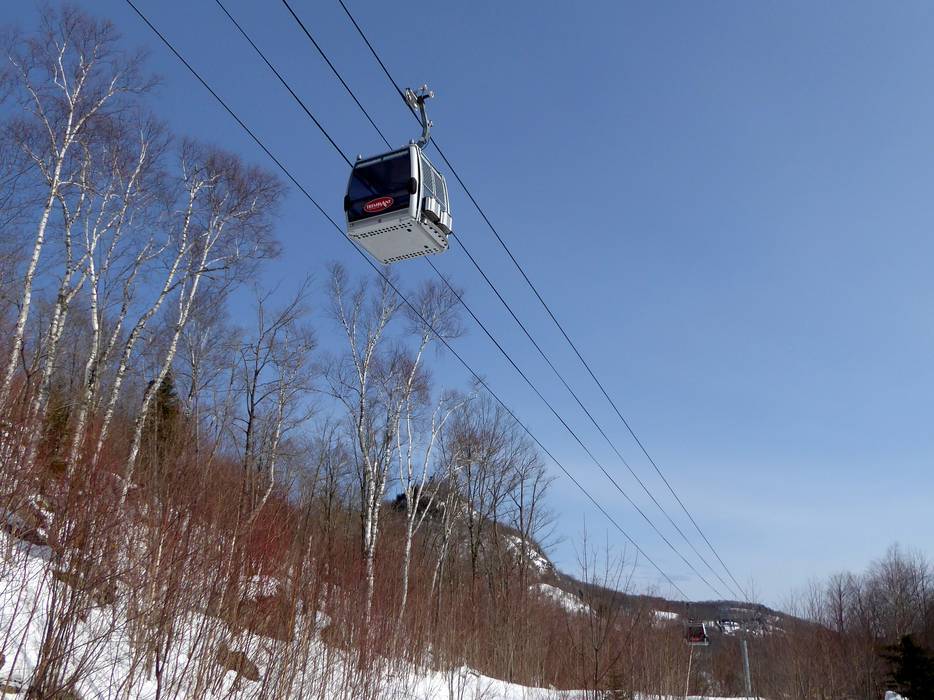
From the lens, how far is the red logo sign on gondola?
6.52 metres

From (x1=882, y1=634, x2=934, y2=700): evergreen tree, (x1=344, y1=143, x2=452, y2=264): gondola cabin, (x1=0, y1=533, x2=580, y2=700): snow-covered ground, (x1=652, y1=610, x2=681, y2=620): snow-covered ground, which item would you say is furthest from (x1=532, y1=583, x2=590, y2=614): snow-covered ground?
(x1=882, y1=634, x2=934, y2=700): evergreen tree

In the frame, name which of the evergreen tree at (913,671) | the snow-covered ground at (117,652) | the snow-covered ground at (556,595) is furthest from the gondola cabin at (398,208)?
the evergreen tree at (913,671)

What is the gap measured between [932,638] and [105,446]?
54.4 metres

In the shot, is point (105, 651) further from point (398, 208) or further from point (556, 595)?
point (556, 595)

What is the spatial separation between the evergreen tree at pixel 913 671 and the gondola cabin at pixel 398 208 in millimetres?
29023

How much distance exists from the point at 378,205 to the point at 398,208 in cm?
24

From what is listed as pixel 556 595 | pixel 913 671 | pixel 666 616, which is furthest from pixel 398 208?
pixel 913 671

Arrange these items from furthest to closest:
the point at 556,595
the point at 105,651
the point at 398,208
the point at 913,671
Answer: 1. the point at 913,671
2. the point at 556,595
3. the point at 398,208
4. the point at 105,651

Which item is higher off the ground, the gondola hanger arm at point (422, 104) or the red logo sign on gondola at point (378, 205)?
the gondola hanger arm at point (422, 104)

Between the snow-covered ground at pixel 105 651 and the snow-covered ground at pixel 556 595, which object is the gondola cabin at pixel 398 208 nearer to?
the snow-covered ground at pixel 105 651

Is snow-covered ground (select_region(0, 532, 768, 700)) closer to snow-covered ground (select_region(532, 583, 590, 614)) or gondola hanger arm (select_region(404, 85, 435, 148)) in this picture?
gondola hanger arm (select_region(404, 85, 435, 148))

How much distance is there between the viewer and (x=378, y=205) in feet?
21.6

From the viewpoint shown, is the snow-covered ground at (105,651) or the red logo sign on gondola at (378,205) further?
the red logo sign on gondola at (378,205)

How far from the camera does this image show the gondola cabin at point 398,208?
21.3 ft
